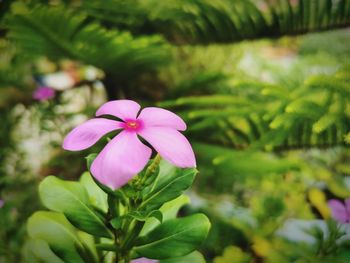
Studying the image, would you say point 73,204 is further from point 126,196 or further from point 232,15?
point 232,15

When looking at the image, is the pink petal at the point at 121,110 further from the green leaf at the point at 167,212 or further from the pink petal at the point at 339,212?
the pink petal at the point at 339,212

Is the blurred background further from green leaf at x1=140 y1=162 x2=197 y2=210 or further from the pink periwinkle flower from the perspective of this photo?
green leaf at x1=140 y1=162 x2=197 y2=210

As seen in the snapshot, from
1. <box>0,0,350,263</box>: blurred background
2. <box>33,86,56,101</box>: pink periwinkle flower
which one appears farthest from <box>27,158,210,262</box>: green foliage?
<box>33,86,56,101</box>: pink periwinkle flower

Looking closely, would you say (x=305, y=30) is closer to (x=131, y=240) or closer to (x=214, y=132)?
(x=214, y=132)

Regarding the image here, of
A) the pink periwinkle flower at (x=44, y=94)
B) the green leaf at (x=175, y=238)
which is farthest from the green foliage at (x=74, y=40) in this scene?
the green leaf at (x=175, y=238)

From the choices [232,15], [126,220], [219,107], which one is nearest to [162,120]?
[126,220]

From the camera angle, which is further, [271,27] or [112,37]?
[271,27]

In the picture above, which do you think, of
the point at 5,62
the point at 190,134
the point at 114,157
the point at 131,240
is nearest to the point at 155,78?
the point at 190,134
